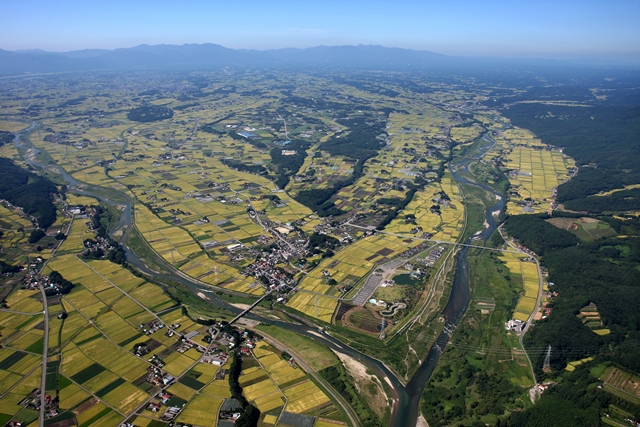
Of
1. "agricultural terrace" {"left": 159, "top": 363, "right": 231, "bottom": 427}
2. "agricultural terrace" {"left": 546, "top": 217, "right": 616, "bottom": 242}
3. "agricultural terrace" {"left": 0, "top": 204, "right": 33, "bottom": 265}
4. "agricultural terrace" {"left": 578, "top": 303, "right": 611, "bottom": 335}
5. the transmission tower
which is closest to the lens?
"agricultural terrace" {"left": 159, "top": 363, "right": 231, "bottom": 427}

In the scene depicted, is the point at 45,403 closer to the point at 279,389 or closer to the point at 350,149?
the point at 279,389

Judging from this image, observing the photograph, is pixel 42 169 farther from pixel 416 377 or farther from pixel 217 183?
pixel 416 377

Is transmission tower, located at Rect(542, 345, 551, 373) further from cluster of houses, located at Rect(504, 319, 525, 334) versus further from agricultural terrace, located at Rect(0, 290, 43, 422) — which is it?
agricultural terrace, located at Rect(0, 290, 43, 422)

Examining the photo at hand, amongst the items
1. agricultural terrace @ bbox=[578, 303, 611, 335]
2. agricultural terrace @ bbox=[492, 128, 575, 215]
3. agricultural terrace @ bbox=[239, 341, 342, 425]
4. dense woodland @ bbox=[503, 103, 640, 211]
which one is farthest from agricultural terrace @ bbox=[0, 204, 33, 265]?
dense woodland @ bbox=[503, 103, 640, 211]

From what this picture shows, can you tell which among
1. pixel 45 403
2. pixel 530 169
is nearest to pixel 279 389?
pixel 45 403

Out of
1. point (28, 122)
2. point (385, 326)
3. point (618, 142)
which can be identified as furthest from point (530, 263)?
point (28, 122)

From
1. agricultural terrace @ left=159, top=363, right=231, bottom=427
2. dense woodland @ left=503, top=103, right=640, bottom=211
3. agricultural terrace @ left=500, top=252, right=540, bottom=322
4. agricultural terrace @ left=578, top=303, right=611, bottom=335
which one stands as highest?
dense woodland @ left=503, top=103, right=640, bottom=211
